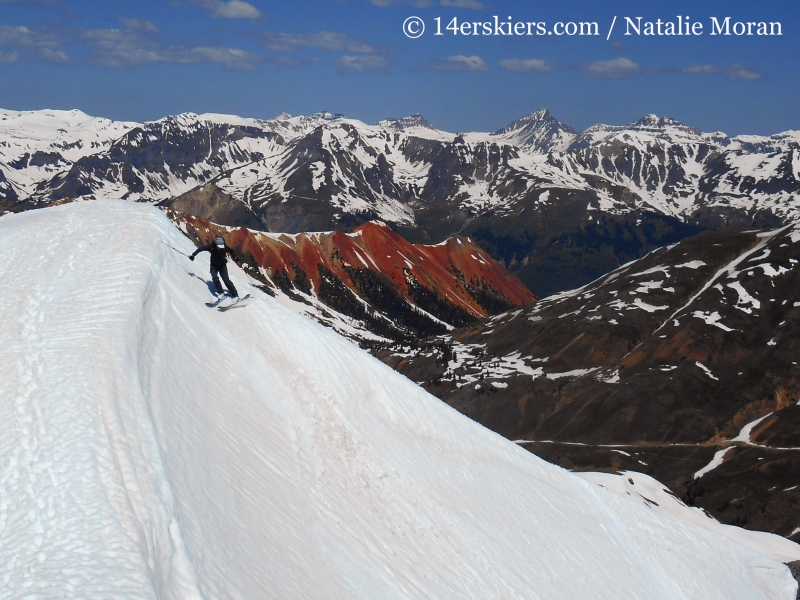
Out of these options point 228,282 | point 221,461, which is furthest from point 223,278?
point 221,461

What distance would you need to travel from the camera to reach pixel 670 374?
125188 millimetres

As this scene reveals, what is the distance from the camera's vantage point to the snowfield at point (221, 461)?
15000 millimetres

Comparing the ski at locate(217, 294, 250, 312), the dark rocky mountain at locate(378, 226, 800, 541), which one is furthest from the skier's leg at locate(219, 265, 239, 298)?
the dark rocky mountain at locate(378, 226, 800, 541)

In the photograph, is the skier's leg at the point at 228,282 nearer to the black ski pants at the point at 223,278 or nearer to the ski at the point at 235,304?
the black ski pants at the point at 223,278

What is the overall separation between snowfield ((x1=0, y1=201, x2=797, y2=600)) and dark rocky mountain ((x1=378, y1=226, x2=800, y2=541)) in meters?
54.2

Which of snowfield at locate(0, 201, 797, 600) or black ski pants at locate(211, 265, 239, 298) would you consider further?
black ski pants at locate(211, 265, 239, 298)

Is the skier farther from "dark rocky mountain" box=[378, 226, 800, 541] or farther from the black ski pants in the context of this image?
"dark rocky mountain" box=[378, 226, 800, 541]

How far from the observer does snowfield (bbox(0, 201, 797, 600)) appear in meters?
15.0

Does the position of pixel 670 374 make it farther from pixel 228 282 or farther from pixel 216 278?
pixel 216 278

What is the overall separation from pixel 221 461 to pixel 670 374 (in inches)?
4623

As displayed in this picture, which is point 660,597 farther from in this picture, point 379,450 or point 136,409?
point 136,409

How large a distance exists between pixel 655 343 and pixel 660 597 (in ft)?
360

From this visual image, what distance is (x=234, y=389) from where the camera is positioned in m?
23.8

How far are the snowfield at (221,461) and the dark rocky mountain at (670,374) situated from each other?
2133 inches
